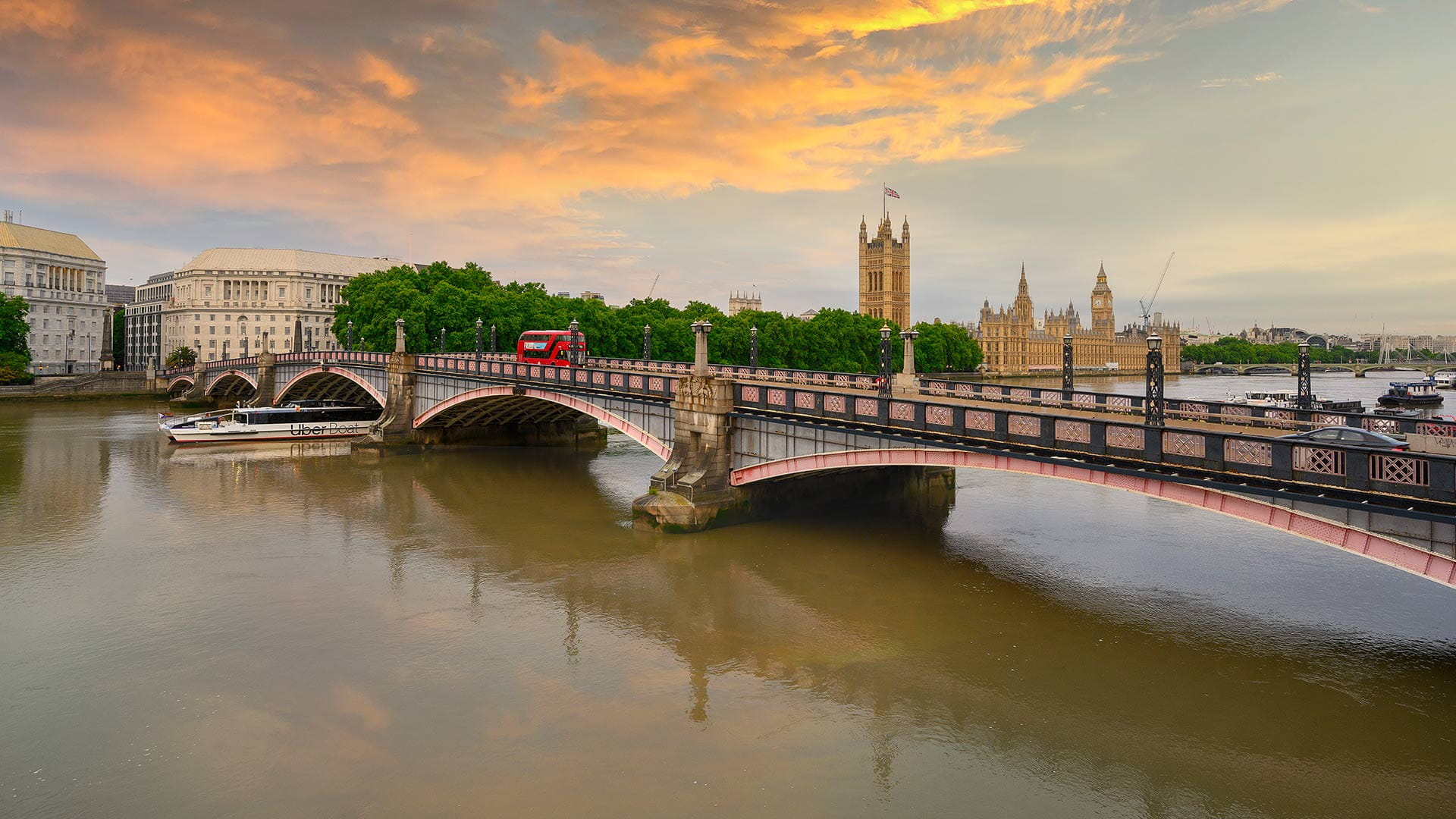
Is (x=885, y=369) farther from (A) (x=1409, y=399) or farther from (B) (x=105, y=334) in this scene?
(B) (x=105, y=334)

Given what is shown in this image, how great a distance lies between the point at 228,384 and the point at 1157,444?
98627mm

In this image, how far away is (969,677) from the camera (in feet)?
56.9

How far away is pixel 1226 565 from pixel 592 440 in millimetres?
41518

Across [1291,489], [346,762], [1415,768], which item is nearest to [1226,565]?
[1291,489]

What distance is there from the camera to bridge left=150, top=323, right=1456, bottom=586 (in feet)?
49.3

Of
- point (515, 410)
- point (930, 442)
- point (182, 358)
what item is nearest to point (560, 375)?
point (515, 410)

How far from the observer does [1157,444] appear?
59.2 feet

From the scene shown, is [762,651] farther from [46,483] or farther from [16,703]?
[46,483]

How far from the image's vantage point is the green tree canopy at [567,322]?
269 ft

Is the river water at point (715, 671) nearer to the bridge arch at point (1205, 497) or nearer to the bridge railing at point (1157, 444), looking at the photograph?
the bridge arch at point (1205, 497)

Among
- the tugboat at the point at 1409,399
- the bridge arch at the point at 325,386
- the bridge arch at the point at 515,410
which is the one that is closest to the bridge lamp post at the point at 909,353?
the bridge arch at the point at 515,410

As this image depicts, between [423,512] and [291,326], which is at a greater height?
[291,326]

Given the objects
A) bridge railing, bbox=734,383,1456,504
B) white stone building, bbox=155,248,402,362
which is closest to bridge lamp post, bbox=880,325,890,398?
bridge railing, bbox=734,383,1456,504

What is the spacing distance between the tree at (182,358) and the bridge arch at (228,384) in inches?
1145
